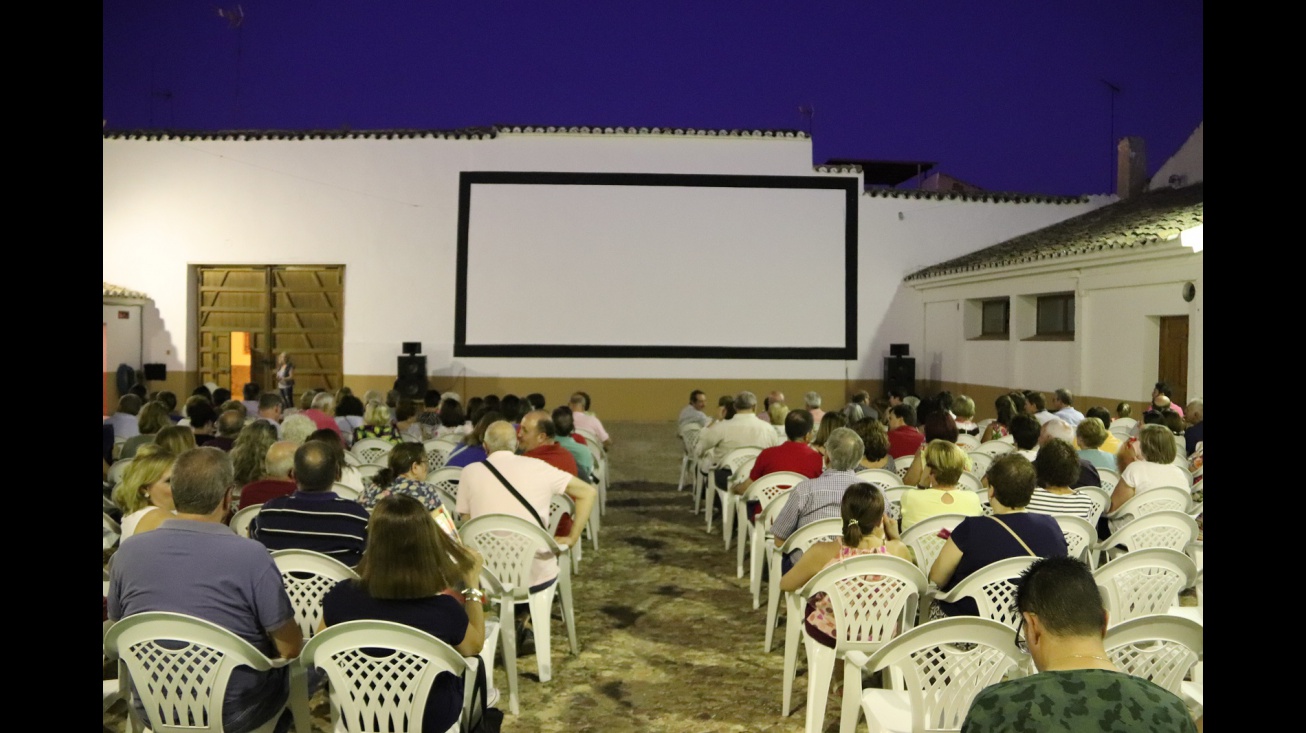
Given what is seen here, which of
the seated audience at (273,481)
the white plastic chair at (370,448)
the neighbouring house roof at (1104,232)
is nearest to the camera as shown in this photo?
the seated audience at (273,481)

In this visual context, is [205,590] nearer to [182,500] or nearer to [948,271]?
[182,500]

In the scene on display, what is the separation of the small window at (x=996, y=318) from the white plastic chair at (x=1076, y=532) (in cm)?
1210

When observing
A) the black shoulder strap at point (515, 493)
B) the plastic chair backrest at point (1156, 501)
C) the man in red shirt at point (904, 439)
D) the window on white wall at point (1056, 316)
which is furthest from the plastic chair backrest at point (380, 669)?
the window on white wall at point (1056, 316)

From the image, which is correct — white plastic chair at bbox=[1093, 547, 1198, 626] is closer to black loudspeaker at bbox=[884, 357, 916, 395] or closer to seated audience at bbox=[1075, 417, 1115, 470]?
seated audience at bbox=[1075, 417, 1115, 470]

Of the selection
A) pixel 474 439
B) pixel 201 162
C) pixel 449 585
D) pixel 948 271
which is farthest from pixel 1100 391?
pixel 201 162

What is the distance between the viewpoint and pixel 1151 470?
17.8 ft

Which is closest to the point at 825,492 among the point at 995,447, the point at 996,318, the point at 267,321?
the point at 995,447

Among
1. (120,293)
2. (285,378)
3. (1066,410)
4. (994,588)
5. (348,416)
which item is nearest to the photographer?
(994,588)

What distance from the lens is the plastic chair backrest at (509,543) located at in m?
4.49

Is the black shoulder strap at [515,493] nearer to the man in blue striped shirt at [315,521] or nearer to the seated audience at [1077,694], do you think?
the man in blue striped shirt at [315,521]

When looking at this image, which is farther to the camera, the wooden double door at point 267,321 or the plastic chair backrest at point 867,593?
the wooden double door at point 267,321

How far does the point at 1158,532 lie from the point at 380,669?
12.5 ft

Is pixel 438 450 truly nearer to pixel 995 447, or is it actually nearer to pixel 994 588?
pixel 995 447
